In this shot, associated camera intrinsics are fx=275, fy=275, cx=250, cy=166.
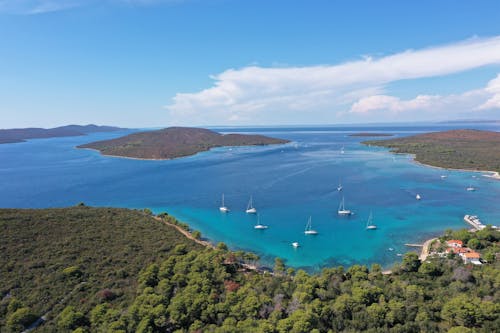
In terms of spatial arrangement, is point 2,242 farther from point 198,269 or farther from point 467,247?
point 467,247

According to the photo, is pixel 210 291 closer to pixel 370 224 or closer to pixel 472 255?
pixel 472 255

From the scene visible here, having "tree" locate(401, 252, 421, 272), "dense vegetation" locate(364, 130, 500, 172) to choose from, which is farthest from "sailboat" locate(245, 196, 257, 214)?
"dense vegetation" locate(364, 130, 500, 172)

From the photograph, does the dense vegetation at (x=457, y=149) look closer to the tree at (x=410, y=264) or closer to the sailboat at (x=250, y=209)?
the sailboat at (x=250, y=209)

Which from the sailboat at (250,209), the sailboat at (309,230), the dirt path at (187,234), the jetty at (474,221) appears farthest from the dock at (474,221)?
the dirt path at (187,234)

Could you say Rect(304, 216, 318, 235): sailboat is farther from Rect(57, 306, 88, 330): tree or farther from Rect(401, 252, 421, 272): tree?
Rect(57, 306, 88, 330): tree

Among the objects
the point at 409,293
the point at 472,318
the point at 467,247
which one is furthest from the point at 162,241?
the point at 467,247

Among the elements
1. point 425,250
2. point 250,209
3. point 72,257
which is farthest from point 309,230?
point 72,257
